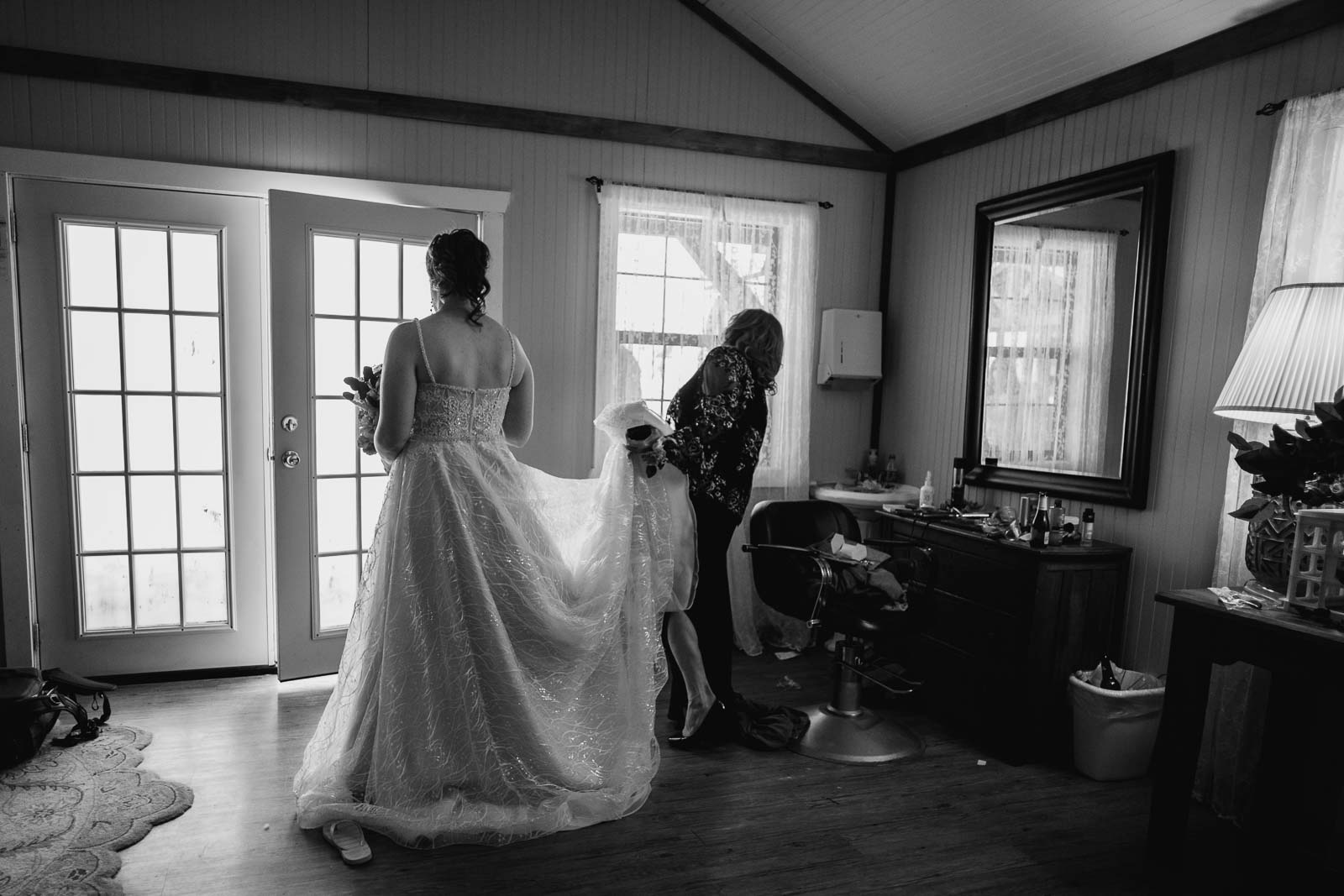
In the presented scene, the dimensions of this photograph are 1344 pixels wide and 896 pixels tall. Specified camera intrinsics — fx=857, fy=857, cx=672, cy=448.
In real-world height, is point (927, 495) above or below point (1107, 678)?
above

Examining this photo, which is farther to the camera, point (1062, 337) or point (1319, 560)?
point (1062, 337)

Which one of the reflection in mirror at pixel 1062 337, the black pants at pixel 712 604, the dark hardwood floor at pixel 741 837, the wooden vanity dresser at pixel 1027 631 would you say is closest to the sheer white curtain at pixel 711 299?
the reflection in mirror at pixel 1062 337

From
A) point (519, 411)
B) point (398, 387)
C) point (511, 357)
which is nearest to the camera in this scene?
point (398, 387)

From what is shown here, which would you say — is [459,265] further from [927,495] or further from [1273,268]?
[1273,268]

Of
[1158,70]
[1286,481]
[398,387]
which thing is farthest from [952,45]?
[398,387]

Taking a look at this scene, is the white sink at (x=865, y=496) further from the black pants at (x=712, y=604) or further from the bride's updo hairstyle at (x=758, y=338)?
the bride's updo hairstyle at (x=758, y=338)

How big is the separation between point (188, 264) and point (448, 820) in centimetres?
275

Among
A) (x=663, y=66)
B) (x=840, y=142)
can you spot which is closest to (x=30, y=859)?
(x=663, y=66)

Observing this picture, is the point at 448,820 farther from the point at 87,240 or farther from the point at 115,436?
the point at 87,240

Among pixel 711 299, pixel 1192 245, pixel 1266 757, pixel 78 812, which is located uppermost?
pixel 1192 245

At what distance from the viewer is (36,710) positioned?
3027mm

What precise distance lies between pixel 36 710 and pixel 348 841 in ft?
4.71

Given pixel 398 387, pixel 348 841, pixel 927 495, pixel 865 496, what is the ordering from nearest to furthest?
pixel 348 841 < pixel 398 387 < pixel 927 495 < pixel 865 496

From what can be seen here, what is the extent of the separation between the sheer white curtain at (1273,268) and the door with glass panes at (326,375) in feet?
10.8
